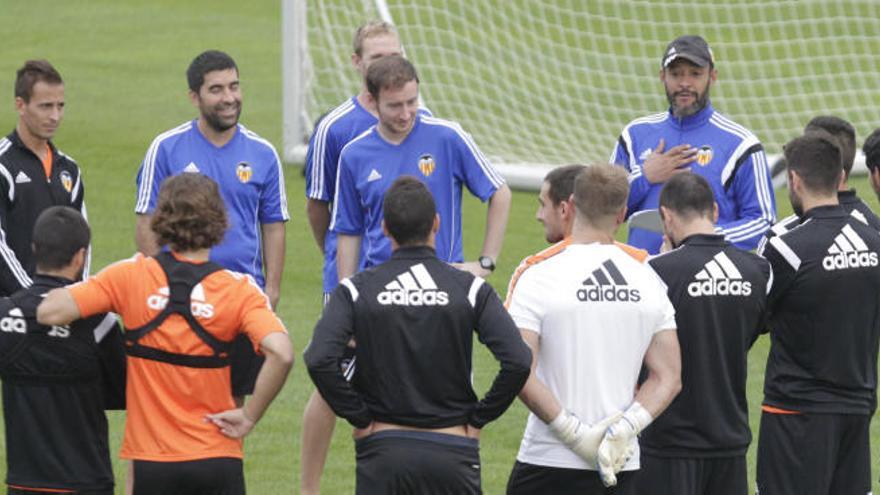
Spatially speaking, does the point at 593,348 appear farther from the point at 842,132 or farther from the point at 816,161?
the point at 842,132

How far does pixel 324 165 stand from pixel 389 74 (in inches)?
41.0

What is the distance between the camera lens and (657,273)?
22.3 ft

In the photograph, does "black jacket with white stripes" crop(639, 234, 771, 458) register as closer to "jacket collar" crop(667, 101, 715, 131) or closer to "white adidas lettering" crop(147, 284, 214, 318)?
"jacket collar" crop(667, 101, 715, 131)

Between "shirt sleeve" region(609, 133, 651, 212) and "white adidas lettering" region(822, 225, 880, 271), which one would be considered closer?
"white adidas lettering" region(822, 225, 880, 271)

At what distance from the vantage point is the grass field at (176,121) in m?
10.1

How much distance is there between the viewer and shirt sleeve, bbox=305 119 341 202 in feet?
28.4

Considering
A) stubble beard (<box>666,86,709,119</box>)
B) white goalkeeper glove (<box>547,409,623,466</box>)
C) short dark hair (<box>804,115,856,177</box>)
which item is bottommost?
white goalkeeper glove (<box>547,409,623,466</box>)

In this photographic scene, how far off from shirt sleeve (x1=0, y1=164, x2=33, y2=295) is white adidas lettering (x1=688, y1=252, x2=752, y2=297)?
10.8ft

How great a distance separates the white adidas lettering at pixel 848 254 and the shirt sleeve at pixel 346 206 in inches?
93.8

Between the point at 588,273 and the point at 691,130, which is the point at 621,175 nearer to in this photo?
the point at 588,273

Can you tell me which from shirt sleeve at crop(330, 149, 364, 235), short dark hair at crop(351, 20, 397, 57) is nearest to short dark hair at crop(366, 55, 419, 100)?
shirt sleeve at crop(330, 149, 364, 235)

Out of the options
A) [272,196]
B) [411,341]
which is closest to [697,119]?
[272,196]

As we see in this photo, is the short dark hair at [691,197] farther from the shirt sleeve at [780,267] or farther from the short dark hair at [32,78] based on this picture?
the short dark hair at [32,78]

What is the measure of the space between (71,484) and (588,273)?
7.16ft
